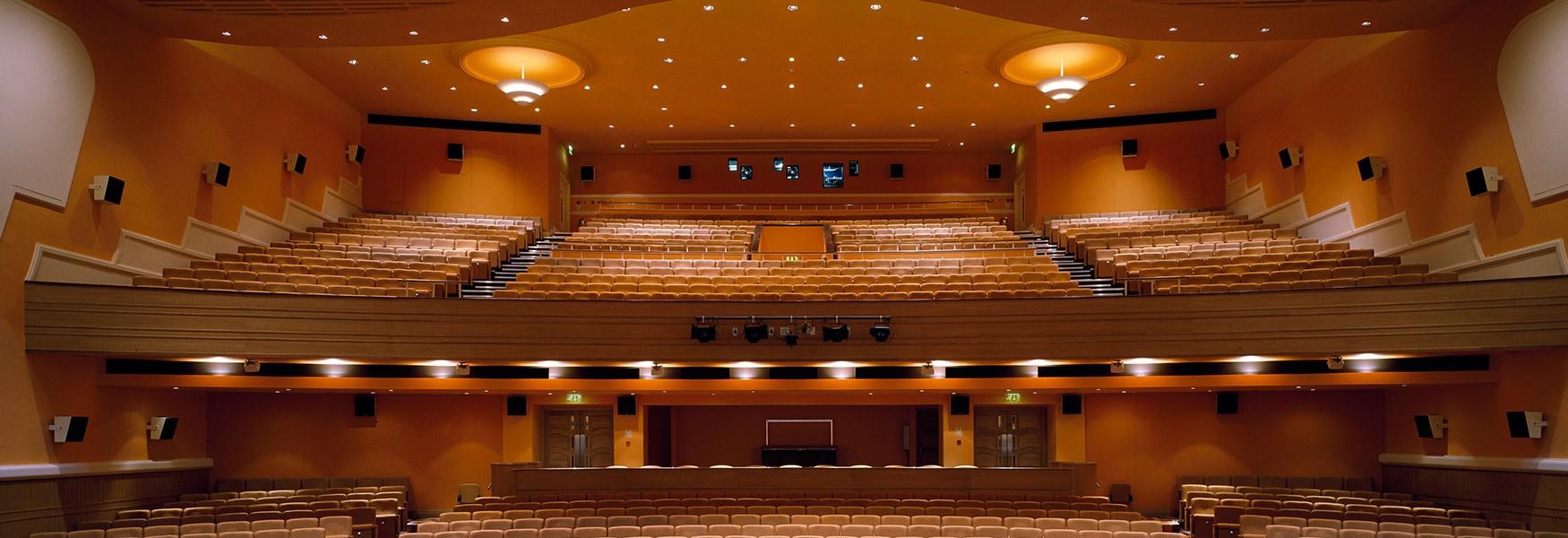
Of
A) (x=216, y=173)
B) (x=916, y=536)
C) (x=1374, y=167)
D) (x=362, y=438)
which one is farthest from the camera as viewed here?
(x=362, y=438)

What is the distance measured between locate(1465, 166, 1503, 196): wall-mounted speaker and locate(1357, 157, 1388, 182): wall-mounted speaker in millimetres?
1923

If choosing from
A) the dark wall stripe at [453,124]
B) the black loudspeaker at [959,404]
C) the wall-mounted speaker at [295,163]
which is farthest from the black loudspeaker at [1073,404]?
the wall-mounted speaker at [295,163]

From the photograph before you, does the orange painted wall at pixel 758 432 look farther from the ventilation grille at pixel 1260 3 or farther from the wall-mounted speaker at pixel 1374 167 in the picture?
the ventilation grille at pixel 1260 3

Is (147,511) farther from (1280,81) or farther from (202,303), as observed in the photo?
(1280,81)

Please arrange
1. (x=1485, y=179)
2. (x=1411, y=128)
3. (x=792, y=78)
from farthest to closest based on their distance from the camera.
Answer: (x=792, y=78), (x=1411, y=128), (x=1485, y=179)

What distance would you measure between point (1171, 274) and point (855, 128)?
764cm

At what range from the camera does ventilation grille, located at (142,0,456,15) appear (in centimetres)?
997

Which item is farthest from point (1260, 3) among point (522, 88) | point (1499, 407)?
point (522, 88)

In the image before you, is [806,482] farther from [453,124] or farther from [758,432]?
[453,124]

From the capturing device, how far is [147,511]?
984 cm

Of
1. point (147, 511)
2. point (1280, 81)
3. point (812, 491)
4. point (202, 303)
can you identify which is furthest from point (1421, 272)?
point (147, 511)

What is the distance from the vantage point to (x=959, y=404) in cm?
1405

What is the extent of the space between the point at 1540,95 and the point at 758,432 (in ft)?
35.2

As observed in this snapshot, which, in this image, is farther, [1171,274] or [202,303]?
[1171,274]
